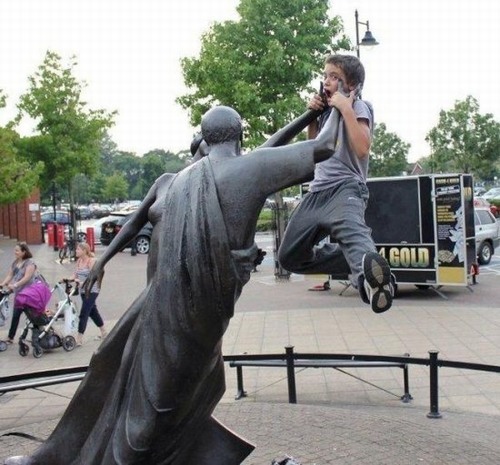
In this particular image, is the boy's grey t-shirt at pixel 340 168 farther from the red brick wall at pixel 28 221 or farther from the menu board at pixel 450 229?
the red brick wall at pixel 28 221

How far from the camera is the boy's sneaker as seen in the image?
3.12 metres

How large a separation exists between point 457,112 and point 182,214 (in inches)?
1901

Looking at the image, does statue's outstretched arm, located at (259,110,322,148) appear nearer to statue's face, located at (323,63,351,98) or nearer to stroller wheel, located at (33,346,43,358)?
statue's face, located at (323,63,351,98)

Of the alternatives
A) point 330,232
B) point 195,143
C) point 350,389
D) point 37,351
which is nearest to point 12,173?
point 37,351

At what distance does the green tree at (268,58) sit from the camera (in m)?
22.8

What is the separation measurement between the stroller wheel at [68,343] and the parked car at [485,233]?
12.7 meters

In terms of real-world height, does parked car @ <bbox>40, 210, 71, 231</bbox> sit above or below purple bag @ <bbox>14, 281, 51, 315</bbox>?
above

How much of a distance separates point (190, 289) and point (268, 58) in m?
20.6

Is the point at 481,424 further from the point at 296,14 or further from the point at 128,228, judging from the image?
the point at 296,14

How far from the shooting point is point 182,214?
10.0 ft

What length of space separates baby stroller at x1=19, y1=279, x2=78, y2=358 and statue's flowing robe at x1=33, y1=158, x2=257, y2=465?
6429 mm

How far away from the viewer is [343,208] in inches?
138

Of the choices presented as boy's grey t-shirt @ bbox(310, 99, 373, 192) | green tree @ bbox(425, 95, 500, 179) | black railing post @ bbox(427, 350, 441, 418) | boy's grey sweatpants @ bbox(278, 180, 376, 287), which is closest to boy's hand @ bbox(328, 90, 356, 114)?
boy's grey t-shirt @ bbox(310, 99, 373, 192)

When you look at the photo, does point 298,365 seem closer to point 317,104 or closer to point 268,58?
point 317,104
